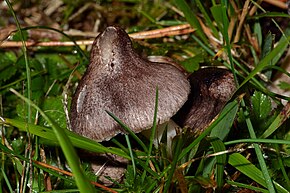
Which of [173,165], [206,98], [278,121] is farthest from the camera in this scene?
[206,98]

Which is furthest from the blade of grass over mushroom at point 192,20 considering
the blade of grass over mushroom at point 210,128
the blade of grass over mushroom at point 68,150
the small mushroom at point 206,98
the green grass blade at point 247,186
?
the blade of grass over mushroom at point 68,150

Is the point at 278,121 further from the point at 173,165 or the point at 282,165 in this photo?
the point at 173,165

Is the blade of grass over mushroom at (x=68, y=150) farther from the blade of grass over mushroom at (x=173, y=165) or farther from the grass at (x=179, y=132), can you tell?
the blade of grass over mushroom at (x=173, y=165)

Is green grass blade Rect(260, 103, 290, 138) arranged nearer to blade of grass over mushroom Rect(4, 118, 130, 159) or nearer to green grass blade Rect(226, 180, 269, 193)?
green grass blade Rect(226, 180, 269, 193)

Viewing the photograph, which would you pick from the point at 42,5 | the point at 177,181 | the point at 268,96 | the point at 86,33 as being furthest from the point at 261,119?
the point at 42,5

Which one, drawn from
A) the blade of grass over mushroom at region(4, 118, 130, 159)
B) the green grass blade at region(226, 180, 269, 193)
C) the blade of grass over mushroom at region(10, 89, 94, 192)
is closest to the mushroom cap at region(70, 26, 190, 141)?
the blade of grass over mushroom at region(4, 118, 130, 159)

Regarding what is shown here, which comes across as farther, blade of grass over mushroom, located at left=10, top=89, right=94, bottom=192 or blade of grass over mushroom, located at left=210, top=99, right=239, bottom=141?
blade of grass over mushroom, located at left=210, top=99, right=239, bottom=141

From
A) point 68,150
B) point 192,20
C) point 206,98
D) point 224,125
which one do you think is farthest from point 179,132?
point 192,20
